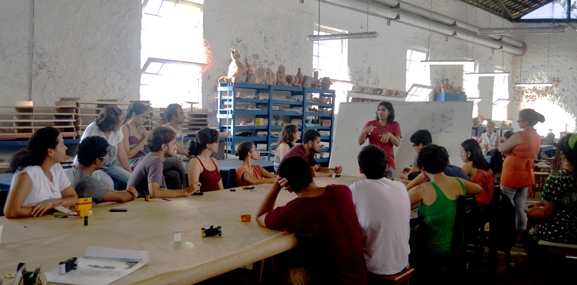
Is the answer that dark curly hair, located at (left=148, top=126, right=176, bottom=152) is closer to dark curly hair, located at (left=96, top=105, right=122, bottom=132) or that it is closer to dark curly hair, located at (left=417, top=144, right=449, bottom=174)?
dark curly hair, located at (left=96, top=105, right=122, bottom=132)

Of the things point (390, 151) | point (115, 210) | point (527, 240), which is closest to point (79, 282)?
point (115, 210)

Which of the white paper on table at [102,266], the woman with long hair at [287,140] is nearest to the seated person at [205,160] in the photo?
the woman with long hair at [287,140]

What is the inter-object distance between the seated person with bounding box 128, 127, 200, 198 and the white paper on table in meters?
1.53

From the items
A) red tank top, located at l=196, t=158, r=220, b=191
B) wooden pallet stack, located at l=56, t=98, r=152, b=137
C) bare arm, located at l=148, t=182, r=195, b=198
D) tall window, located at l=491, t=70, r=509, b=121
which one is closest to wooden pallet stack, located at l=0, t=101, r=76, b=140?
wooden pallet stack, located at l=56, t=98, r=152, b=137

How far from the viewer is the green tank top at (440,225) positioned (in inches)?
133

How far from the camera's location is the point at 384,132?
6012 mm

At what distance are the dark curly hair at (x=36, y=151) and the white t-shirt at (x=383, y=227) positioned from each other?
5.97 ft

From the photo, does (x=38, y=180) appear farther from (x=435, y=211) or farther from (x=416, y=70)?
(x=416, y=70)

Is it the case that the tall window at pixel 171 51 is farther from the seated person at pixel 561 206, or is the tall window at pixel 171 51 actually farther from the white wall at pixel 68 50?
the seated person at pixel 561 206

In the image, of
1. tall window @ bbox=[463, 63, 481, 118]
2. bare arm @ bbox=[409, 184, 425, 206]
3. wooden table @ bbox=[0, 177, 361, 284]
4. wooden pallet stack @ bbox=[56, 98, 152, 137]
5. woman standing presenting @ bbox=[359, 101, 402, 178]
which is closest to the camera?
wooden table @ bbox=[0, 177, 361, 284]

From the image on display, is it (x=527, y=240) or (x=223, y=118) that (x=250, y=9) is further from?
(x=527, y=240)

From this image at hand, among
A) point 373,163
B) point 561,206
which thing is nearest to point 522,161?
point 561,206

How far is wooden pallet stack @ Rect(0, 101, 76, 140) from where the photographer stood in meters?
5.68

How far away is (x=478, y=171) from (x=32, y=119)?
479 cm
